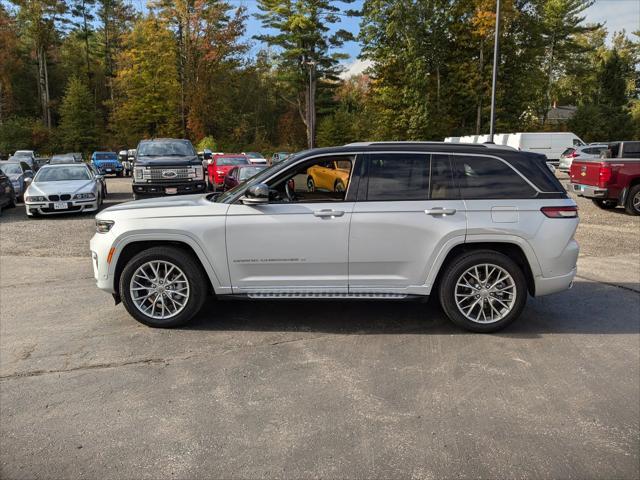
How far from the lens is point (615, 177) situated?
42.2ft

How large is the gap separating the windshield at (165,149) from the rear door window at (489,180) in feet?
40.2

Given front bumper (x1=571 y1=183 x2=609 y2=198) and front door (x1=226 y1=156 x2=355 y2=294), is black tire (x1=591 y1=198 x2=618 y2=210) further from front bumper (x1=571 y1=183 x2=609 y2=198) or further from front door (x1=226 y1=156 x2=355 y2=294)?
front door (x1=226 y1=156 x2=355 y2=294)

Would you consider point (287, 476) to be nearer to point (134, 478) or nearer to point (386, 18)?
point (134, 478)

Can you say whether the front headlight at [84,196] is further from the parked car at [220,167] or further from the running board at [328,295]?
the running board at [328,295]

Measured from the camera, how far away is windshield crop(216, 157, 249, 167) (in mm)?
22016

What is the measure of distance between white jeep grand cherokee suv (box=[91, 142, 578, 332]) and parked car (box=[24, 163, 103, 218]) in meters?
9.77

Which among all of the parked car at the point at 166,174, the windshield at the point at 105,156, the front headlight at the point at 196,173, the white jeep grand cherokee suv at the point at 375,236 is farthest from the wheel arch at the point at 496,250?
the windshield at the point at 105,156

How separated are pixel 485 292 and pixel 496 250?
44cm

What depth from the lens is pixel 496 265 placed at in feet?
15.9

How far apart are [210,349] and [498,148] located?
336 centimetres

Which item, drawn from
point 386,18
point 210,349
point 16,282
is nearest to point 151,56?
point 386,18

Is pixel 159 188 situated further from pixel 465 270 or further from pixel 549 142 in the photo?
pixel 549 142

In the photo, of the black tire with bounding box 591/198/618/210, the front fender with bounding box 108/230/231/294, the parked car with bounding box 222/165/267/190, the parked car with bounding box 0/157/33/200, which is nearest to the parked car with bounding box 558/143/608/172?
the black tire with bounding box 591/198/618/210

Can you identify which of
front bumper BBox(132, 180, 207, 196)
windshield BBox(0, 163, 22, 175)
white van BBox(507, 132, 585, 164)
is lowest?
front bumper BBox(132, 180, 207, 196)
